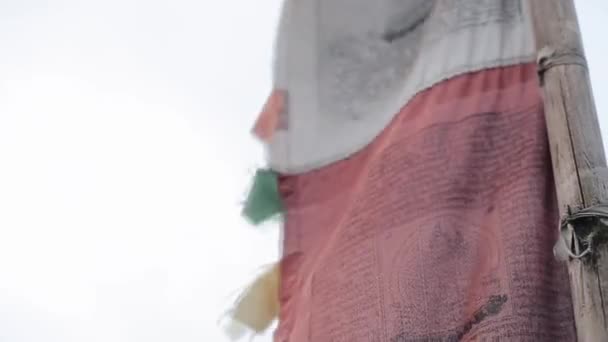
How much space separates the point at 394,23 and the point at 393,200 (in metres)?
0.60

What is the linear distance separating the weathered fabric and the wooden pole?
274 millimetres

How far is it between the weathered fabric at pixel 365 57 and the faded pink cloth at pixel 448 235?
65 millimetres

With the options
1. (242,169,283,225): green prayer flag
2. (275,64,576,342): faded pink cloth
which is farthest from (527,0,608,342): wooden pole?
(242,169,283,225): green prayer flag

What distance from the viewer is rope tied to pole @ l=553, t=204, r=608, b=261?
4.34 feet

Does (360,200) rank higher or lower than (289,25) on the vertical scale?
lower

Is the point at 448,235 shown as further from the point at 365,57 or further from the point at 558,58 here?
the point at 365,57

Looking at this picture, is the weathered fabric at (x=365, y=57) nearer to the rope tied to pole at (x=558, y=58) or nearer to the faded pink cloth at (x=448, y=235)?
the faded pink cloth at (x=448, y=235)

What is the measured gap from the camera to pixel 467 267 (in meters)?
1.68

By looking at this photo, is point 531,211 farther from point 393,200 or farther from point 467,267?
point 393,200

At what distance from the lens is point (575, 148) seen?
1.43 meters

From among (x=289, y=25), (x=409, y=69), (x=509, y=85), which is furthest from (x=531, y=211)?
(x=289, y=25)

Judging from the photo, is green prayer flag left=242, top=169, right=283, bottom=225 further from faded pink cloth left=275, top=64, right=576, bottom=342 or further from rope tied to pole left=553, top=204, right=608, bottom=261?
rope tied to pole left=553, top=204, right=608, bottom=261

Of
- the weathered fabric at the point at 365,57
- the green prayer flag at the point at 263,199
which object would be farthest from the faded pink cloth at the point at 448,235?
the green prayer flag at the point at 263,199

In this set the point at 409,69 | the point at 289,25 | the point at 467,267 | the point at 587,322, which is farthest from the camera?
the point at 289,25
